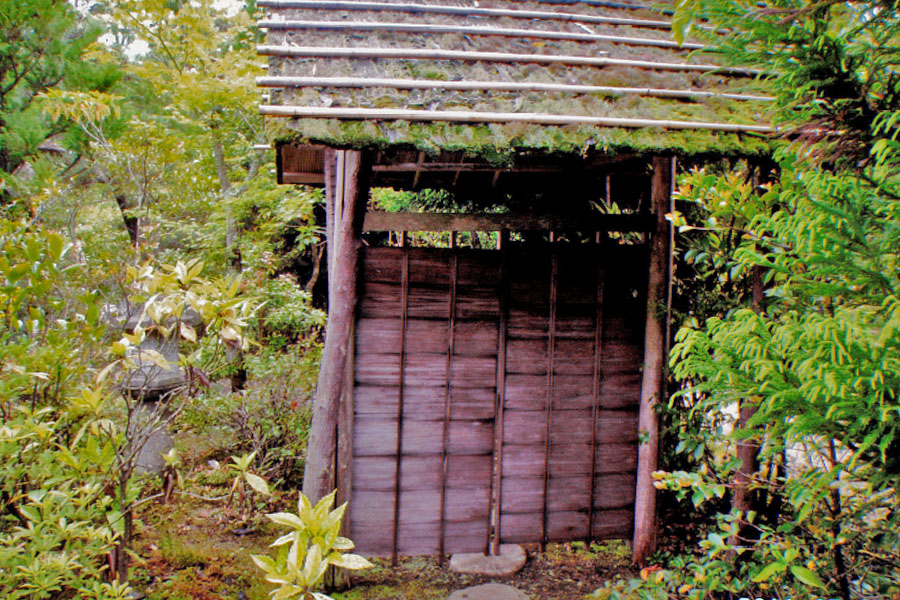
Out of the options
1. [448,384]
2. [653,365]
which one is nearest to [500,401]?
[448,384]

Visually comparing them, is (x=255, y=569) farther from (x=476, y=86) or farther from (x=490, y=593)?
(x=476, y=86)

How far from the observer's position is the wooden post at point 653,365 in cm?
421

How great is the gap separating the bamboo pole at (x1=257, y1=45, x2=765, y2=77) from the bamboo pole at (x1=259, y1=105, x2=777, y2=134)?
0.36 m

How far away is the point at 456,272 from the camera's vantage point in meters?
4.36

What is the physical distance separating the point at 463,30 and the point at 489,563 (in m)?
4.41

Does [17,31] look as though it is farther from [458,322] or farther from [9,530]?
[458,322]

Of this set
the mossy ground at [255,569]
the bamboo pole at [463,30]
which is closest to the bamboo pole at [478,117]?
the bamboo pole at [463,30]

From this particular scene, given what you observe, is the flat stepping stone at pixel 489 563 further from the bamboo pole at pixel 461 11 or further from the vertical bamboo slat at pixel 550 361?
the bamboo pole at pixel 461 11

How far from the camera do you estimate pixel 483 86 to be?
10.9ft

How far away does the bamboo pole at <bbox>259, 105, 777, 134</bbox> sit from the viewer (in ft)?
9.49

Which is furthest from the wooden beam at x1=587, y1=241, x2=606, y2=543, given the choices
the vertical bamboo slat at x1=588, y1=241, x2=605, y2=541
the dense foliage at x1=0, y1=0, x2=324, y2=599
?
the dense foliage at x1=0, y1=0, x2=324, y2=599

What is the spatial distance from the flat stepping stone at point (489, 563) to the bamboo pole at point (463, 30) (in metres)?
4.25

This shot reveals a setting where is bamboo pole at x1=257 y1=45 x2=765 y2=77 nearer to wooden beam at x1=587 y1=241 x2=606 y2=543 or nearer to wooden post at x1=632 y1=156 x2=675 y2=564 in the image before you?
wooden post at x1=632 y1=156 x2=675 y2=564

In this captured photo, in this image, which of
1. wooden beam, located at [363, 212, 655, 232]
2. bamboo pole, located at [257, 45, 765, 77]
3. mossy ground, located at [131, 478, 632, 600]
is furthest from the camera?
wooden beam, located at [363, 212, 655, 232]
